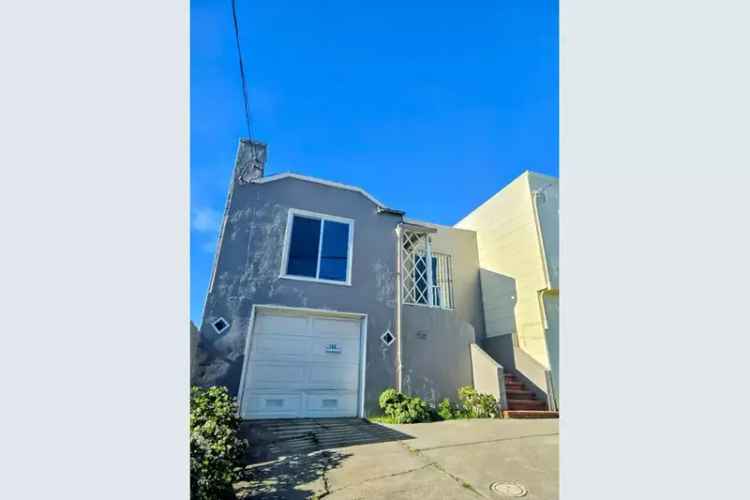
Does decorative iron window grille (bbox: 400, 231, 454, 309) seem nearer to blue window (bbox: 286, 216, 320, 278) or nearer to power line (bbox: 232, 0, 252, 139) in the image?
blue window (bbox: 286, 216, 320, 278)

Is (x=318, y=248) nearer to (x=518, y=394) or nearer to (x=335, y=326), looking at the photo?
(x=335, y=326)

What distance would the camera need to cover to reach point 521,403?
24.6ft

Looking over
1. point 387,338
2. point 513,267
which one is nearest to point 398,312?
point 387,338

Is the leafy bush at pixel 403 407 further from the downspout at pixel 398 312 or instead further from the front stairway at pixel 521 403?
the front stairway at pixel 521 403

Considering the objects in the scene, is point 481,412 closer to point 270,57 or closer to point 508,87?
point 508,87

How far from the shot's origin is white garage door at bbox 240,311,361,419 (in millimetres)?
6352

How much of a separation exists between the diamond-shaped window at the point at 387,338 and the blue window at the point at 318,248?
1.40 metres

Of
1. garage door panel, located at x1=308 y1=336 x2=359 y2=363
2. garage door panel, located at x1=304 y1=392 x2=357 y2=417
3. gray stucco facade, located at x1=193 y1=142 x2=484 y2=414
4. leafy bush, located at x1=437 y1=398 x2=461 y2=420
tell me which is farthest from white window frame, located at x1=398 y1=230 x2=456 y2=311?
garage door panel, located at x1=304 y1=392 x2=357 y2=417

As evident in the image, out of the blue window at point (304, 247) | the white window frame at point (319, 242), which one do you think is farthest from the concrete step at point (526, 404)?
the blue window at point (304, 247)

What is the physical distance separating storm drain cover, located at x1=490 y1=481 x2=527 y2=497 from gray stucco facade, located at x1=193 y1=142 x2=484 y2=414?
387 centimetres

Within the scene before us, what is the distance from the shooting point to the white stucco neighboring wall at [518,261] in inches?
343
